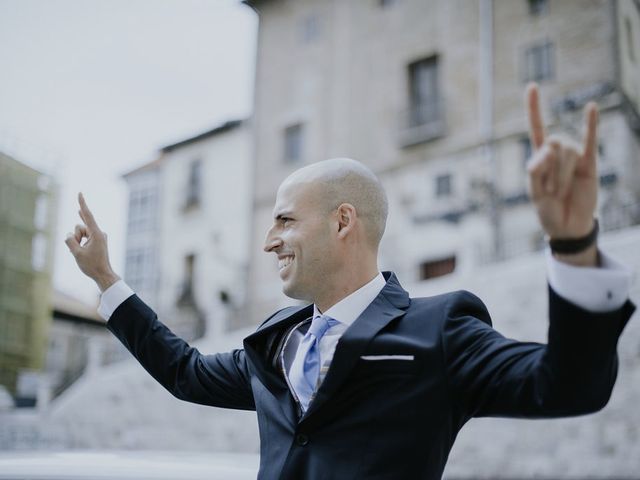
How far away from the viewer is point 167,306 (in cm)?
1855

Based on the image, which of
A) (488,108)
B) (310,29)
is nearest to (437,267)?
(488,108)

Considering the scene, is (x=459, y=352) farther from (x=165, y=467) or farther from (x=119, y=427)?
(x=119, y=427)

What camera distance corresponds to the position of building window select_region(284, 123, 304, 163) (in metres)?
16.3

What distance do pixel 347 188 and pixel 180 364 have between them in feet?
2.02

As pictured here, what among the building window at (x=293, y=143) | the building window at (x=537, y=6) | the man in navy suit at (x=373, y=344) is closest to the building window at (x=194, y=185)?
the building window at (x=293, y=143)

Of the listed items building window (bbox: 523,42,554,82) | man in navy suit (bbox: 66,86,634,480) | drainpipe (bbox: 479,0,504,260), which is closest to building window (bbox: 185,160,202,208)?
drainpipe (bbox: 479,0,504,260)

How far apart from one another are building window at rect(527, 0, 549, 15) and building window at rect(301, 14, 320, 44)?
531cm

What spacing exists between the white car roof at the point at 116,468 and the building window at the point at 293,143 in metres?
14.1

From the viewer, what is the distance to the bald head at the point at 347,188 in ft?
5.56

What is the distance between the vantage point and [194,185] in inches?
745

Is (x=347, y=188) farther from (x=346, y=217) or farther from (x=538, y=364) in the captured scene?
(x=538, y=364)

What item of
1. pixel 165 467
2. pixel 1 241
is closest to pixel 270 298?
pixel 1 241

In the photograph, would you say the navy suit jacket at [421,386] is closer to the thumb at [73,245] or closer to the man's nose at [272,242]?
the man's nose at [272,242]

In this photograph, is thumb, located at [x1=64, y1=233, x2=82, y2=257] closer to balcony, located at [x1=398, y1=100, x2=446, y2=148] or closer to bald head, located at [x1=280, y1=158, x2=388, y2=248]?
bald head, located at [x1=280, y1=158, x2=388, y2=248]
